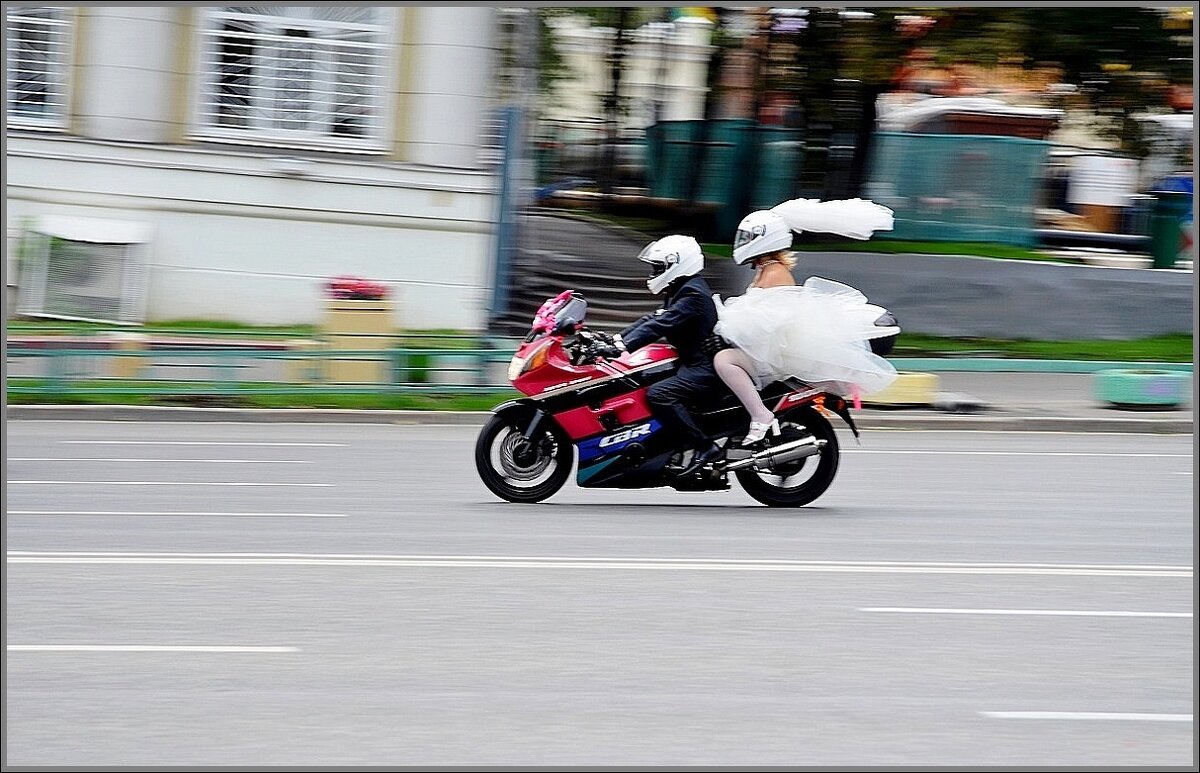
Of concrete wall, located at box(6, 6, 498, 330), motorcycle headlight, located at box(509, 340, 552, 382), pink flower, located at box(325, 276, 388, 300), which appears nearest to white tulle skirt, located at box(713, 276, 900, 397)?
motorcycle headlight, located at box(509, 340, 552, 382)

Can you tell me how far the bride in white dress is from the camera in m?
9.91

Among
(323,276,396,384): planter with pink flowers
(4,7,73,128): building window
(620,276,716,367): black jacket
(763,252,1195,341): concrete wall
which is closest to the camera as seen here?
(620,276,716,367): black jacket

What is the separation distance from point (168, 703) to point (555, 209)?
977 inches

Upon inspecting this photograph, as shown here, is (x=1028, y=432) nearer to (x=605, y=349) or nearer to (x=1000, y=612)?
(x=605, y=349)

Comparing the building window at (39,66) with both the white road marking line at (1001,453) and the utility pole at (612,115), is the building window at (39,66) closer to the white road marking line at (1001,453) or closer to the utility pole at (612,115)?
the utility pole at (612,115)

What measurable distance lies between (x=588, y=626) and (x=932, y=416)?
11.3 meters

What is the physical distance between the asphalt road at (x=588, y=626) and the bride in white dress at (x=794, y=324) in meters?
0.93

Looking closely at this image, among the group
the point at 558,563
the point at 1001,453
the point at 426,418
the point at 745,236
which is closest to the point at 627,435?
the point at 745,236

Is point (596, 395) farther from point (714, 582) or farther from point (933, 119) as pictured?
point (933, 119)

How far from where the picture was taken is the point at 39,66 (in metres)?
23.6

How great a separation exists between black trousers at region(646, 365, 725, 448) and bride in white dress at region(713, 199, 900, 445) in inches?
6.0

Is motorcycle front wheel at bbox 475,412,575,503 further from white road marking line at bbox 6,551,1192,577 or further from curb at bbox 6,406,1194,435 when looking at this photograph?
curb at bbox 6,406,1194,435

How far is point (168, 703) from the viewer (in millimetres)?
5352

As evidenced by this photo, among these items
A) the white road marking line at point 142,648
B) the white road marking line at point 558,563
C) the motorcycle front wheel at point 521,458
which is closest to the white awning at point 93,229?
the motorcycle front wheel at point 521,458
